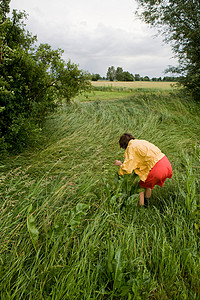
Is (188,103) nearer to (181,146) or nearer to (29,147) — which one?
(181,146)

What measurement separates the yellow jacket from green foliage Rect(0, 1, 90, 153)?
69.5 inches

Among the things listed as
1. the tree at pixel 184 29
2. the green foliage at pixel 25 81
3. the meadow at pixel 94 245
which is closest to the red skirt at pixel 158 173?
the meadow at pixel 94 245

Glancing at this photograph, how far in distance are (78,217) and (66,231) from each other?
17 cm

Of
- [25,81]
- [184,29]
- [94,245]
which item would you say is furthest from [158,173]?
[184,29]

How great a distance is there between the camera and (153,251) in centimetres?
188

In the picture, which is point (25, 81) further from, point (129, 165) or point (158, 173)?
point (158, 173)

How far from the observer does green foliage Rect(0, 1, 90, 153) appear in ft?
10.4

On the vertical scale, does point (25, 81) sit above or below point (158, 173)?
above

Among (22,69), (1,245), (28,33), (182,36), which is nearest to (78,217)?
(1,245)

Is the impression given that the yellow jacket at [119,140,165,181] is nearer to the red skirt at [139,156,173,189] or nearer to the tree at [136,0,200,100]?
the red skirt at [139,156,173,189]

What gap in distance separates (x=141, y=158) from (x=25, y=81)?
2.52 m

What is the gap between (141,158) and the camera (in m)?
2.80

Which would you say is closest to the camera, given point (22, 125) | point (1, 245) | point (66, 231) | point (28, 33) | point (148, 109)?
point (1, 245)

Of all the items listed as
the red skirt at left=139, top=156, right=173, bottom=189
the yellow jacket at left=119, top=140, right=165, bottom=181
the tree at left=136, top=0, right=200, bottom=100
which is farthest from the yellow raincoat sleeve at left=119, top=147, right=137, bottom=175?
the tree at left=136, top=0, right=200, bottom=100
